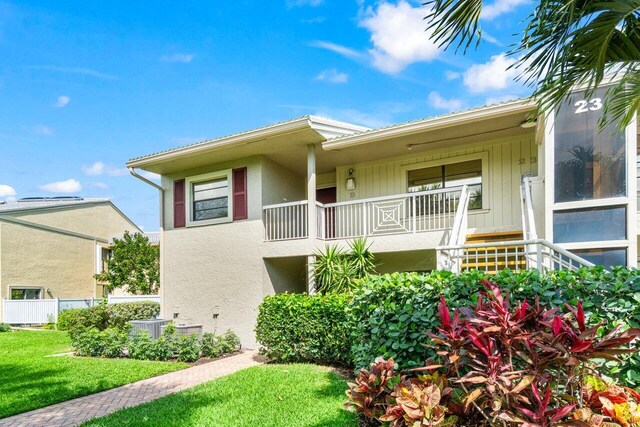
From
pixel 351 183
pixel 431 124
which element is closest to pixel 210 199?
pixel 351 183

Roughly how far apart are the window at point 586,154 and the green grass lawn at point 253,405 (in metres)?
5.60

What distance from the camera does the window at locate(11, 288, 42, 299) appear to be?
18966mm

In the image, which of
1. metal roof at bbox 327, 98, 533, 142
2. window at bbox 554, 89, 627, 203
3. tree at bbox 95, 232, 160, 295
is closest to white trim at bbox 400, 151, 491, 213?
metal roof at bbox 327, 98, 533, 142

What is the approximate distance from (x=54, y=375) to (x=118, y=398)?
2.49m

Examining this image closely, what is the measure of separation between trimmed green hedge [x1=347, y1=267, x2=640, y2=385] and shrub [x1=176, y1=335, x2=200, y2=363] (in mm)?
5296

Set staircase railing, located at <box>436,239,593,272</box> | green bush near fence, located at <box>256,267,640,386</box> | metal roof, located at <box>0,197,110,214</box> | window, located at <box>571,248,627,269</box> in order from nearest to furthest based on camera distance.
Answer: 1. green bush near fence, located at <box>256,267,640,386</box>
2. staircase railing, located at <box>436,239,593,272</box>
3. window, located at <box>571,248,627,269</box>
4. metal roof, located at <box>0,197,110,214</box>

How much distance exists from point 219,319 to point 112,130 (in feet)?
37.6

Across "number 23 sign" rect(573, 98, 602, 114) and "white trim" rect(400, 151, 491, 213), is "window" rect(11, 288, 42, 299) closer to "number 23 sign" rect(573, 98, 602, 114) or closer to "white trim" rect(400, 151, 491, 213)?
"white trim" rect(400, 151, 491, 213)

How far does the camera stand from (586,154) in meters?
7.31

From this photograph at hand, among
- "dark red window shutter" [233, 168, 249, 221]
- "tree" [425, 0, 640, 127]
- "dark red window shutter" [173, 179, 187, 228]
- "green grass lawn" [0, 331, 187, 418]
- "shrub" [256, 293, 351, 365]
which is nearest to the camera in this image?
"tree" [425, 0, 640, 127]

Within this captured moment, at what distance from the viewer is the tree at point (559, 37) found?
4125 mm

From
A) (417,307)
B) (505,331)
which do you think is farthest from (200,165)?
(505,331)

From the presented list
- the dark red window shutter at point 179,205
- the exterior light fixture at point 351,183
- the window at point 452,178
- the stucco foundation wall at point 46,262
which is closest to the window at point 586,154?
the window at point 452,178

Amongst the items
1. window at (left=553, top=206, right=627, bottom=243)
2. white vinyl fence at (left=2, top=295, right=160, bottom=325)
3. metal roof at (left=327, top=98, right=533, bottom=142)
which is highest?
metal roof at (left=327, top=98, right=533, bottom=142)
